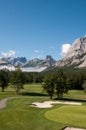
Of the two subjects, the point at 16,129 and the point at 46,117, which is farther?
the point at 46,117

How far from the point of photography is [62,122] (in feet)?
120

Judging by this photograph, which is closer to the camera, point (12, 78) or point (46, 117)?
point (46, 117)

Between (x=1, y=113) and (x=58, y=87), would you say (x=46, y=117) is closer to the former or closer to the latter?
(x=1, y=113)

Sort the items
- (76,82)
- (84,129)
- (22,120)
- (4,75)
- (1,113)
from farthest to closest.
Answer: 1. (76,82)
2. (4,75)
3. (1,113)
4. (22,120)
5. (84,129)

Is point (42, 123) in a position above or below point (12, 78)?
below

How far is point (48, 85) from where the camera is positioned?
88.4 meters

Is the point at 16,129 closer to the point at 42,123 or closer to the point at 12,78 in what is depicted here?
the point at 42,123

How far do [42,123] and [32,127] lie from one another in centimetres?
168

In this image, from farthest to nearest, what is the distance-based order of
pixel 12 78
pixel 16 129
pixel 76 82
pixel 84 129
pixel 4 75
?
pixel 76 82
pixel 4 75
pixel 12 78
pixel 16 129
pixel 84 129

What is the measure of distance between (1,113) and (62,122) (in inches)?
507

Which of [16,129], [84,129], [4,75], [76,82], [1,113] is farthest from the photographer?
[76,82]

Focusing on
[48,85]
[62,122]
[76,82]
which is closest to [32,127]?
[62,122]

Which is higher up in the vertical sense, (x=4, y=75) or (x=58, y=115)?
(x=4, y=75)

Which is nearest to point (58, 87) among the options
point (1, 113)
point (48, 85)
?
point (48, 85)
